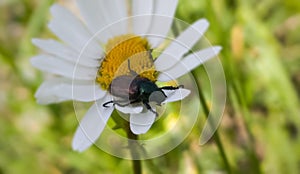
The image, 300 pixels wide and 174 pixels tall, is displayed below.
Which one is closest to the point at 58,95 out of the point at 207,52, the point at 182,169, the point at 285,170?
the point at 207,52

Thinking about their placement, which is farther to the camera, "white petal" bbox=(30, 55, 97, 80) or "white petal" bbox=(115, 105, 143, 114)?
"white petal" bbox=(30, 55, 97, 80)

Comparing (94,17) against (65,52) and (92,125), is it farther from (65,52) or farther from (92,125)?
(92,125)

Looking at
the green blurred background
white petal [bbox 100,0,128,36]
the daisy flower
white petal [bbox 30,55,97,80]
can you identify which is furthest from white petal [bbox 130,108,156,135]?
the green blurred background

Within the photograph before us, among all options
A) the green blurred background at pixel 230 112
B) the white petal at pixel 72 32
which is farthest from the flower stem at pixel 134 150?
the green blurred background at pixel 230 112

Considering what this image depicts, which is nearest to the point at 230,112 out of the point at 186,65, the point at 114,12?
the point at 114,12

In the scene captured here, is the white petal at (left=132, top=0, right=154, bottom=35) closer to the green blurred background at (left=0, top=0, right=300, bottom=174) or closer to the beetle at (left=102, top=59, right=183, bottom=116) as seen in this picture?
the beetle at (left=102, top=59, right=183, bottom=116)

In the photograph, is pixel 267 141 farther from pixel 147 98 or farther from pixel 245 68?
pixel 147 98

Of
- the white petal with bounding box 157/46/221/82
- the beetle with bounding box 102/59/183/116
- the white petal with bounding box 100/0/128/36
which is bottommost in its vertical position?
the beetle with bounding box 102/59/183/116

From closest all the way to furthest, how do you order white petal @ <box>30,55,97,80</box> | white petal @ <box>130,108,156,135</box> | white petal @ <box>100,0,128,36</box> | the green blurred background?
white petal @ <box>130,108,156,135</box>
white petal @ <box>30,55,97,80</box>
white petal @ <box>100,0,128,36</box>
the green blurred background
